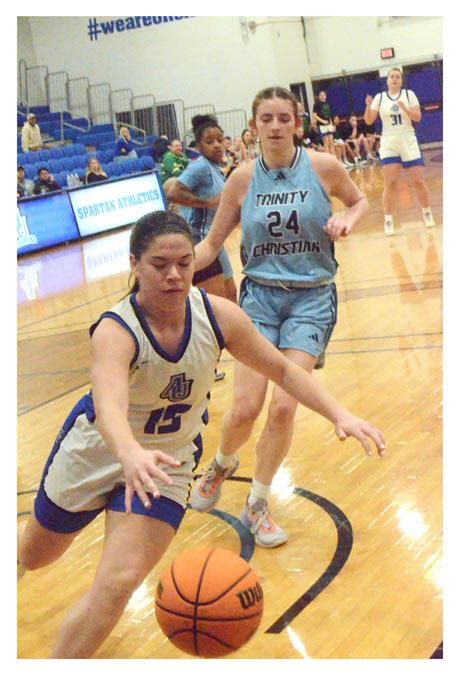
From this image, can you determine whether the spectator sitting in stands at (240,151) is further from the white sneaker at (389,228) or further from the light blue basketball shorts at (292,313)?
the light blue basketball shorts at (292,313)

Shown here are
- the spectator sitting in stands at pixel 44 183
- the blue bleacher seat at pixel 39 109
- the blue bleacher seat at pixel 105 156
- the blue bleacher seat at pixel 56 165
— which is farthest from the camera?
the blue bleacher seat at pixel 39 109

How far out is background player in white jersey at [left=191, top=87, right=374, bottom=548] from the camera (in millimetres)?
4129

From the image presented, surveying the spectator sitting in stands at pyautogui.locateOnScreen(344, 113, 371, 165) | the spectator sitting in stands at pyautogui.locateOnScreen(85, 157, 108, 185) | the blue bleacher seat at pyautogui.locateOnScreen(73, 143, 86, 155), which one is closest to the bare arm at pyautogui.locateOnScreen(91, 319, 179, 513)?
the spectator sitting in stands at pyautogui.locateOnScreen(85, 157, 108, 185)

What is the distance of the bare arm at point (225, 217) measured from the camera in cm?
433

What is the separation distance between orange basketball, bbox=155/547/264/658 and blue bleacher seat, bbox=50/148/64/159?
1714 cm

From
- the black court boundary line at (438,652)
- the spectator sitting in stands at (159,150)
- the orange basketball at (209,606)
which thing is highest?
the spectator sitting in stands at (159,150)

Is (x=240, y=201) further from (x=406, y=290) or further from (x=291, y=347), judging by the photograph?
(x=406, y=290)

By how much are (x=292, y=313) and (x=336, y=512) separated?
983 mm

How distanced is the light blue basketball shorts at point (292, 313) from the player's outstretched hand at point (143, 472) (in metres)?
1.75

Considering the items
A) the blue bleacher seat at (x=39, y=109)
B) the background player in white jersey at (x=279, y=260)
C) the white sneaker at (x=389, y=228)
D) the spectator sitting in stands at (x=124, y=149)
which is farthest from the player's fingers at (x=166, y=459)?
the blue bleacher seat at (x=39, y=109)

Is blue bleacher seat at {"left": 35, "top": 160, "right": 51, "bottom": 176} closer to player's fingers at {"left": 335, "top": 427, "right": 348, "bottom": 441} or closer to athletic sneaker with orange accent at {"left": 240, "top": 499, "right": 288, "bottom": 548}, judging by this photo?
athletic sneaker with orange accent at {"left": 240, "top": 499, "right": 288, "bottom": 548}
